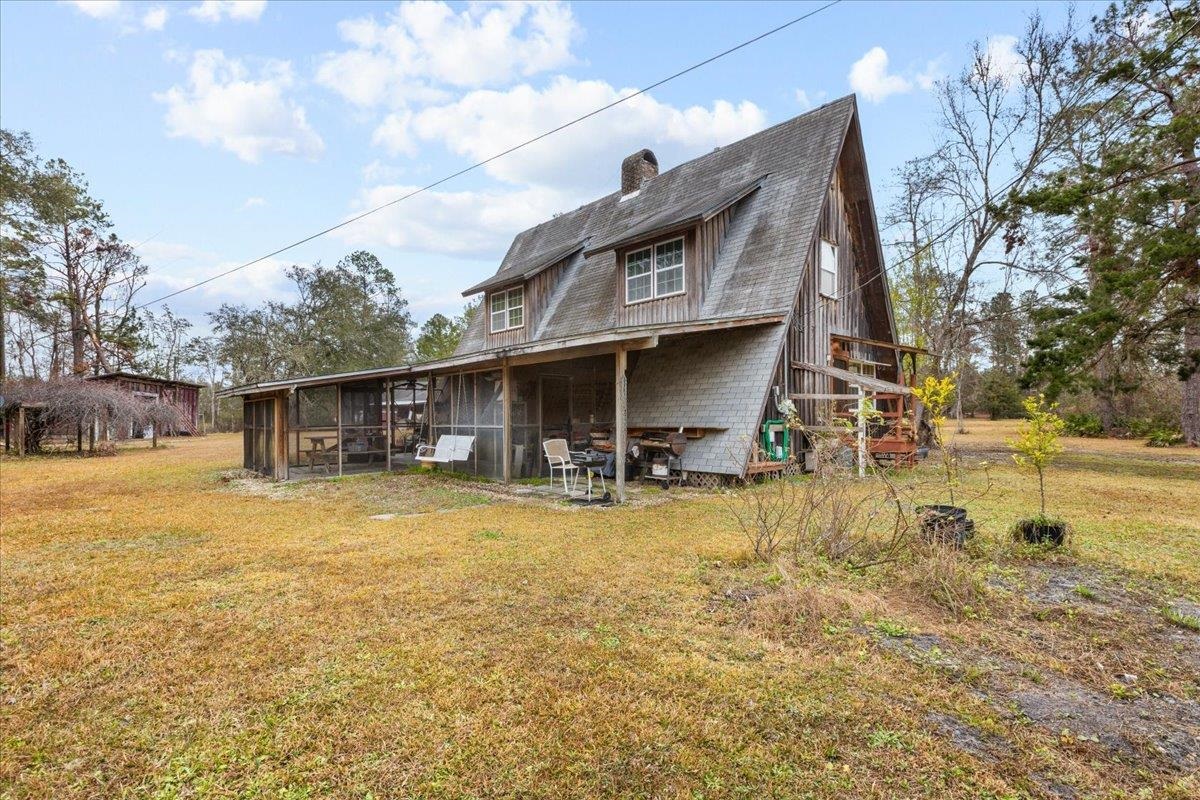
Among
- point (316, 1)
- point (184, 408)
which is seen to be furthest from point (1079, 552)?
point (184, 408)

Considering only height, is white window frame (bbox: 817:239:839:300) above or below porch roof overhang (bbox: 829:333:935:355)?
above

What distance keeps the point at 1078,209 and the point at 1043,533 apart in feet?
35.2

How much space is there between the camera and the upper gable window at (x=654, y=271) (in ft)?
38.1

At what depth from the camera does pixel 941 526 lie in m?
4.95

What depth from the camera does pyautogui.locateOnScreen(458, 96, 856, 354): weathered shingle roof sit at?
10.6 meters

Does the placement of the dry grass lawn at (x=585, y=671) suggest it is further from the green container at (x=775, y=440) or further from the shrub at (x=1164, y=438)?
the shrub at (x=1164, y=438)

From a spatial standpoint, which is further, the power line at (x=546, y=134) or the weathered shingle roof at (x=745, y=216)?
the weathered shingle roof at (x=745, y=216)

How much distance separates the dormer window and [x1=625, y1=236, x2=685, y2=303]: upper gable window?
416 cm

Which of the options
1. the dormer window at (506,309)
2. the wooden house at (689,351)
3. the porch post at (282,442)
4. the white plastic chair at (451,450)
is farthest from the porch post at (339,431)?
the dormer window at (506,309)

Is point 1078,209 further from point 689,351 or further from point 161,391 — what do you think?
point 161,391

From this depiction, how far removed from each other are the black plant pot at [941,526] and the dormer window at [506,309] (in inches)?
478

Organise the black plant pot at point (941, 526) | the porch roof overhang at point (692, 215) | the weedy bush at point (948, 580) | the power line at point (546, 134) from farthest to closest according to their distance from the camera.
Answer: the porch roof overhang at point (692, 215) → the power line at point (546, 134) → the black plant pot at point (941, 526) → the weedy bush at point (948, 580)

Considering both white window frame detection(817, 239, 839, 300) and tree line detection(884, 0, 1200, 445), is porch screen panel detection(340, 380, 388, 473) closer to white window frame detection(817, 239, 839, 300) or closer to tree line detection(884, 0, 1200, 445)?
white window frame detection(817, 239, 839, 300)

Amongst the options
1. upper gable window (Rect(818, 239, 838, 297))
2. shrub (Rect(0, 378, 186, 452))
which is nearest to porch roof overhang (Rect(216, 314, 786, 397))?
upper gable window (Rect(818, 239, 838, 297))
